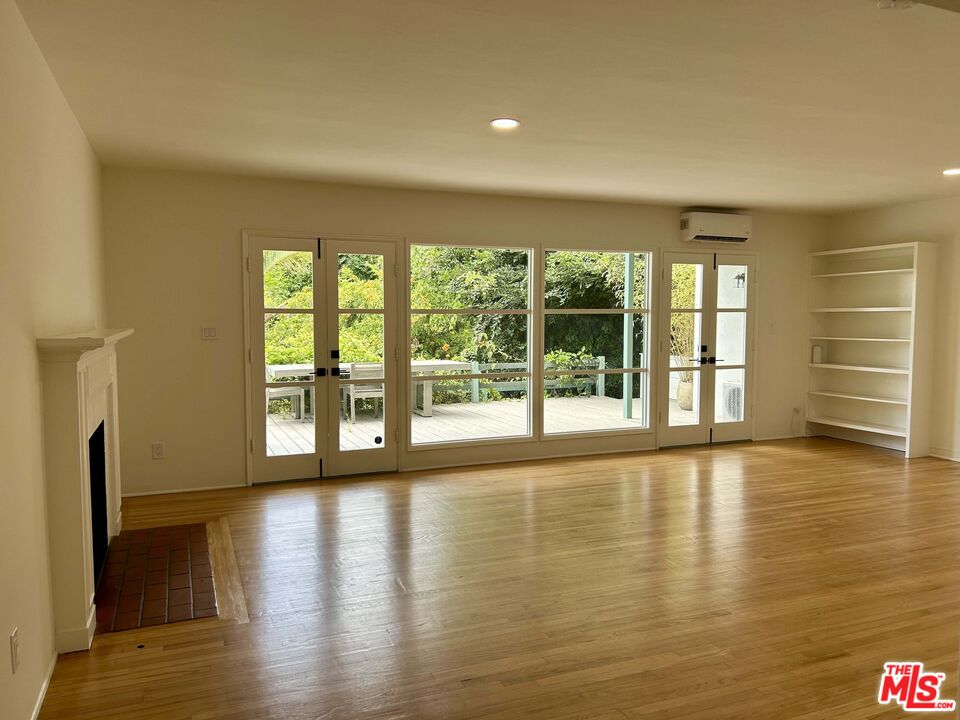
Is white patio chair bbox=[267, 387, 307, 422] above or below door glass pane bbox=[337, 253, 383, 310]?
below

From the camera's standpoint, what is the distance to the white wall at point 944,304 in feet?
21.8

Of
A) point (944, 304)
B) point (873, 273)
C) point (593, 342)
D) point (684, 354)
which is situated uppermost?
point (873, 273)

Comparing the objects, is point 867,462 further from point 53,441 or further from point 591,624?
point 53,441

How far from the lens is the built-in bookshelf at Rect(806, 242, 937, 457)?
6766 mm

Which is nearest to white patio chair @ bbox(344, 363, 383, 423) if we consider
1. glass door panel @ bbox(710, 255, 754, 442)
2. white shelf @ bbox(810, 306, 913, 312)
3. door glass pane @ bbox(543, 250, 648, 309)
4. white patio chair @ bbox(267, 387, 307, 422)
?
white patio chair @ bbox(267, 387, 307, 422)

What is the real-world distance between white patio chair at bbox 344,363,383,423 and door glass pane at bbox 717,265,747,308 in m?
3.76

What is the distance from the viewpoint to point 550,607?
3.34 m

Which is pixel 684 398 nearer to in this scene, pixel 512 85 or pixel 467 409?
pixel 467 409

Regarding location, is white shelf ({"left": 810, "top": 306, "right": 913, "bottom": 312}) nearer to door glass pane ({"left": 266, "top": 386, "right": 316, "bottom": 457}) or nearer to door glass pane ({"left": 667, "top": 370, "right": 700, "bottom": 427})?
door glass pane ({"left": 667, "top": 370, "right": 700, "bottom": 427})

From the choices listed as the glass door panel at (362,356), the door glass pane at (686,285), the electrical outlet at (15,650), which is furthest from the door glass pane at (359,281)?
the electrical outlet at (15,650)

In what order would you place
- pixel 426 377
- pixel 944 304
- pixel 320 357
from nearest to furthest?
pixel 320 357 → pixel 426 377 → pixel 944 304

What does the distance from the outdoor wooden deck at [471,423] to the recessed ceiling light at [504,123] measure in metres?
2.93

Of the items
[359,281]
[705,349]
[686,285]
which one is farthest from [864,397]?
[359,281]

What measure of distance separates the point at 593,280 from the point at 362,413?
2621 mm
